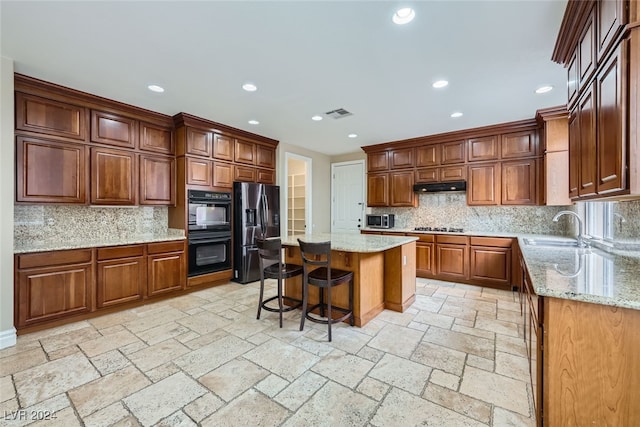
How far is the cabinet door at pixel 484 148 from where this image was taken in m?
4.49

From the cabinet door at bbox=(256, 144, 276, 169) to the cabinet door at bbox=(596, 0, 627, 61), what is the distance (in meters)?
4.46

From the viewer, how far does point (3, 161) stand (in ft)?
8.30

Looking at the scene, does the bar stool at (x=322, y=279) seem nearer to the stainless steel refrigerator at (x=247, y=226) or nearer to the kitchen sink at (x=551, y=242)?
the stainless steel refrigerator at (x=247, y=226)

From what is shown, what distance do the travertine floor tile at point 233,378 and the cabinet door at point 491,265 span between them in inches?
144

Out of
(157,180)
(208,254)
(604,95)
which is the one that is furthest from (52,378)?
(604,95)

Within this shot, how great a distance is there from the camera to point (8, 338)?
100 inches

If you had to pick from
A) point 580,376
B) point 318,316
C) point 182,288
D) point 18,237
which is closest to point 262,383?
point 318,316

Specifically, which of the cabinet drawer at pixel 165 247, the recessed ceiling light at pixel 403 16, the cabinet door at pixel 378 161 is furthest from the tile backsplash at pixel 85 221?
the recessed ceiling light at pixel 403 16

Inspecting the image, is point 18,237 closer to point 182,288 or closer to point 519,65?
point 182,288

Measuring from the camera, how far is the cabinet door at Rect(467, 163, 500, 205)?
14.8ft

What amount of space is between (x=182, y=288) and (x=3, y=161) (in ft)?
7.61

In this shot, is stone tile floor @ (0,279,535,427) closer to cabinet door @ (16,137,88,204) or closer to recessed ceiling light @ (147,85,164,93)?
cabinet door @ (16,137,88,204)

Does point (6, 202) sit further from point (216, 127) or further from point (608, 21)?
point (608, 21)

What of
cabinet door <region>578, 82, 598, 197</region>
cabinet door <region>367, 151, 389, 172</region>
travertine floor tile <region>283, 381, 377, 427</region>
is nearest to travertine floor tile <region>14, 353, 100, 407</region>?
travertine floor tile <region>283, 381, 377, 427</region>
